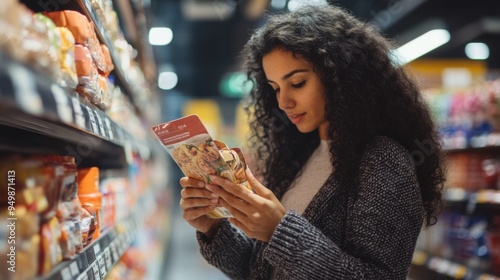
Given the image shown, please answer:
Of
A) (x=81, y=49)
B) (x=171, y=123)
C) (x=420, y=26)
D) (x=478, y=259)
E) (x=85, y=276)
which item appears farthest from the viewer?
(x=420, y=26)

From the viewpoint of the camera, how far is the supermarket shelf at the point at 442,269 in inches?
133

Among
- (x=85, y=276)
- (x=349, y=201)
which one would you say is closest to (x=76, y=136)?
(x=85, y=276)

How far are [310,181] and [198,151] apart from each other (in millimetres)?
461

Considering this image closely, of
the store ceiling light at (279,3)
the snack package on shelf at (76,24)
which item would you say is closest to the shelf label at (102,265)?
the snack package on shelf at (76,24)

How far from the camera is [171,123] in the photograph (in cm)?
132

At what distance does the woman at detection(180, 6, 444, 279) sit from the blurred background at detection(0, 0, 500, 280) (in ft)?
Answer: 0.47

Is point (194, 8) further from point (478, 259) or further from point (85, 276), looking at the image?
point (85, 276)

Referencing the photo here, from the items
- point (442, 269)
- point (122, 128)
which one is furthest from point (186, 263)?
point (122, 128)

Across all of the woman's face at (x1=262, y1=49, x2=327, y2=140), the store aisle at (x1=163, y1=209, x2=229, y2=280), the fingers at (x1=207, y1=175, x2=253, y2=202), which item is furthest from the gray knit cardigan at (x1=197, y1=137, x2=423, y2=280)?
the store aisle at (x1=163, y1=209, x2=229, y2=280)

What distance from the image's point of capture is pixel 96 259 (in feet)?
4.54

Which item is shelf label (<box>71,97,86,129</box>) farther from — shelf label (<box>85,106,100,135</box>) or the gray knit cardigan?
the gray knit cardigan

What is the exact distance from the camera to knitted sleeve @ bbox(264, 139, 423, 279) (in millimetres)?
1257

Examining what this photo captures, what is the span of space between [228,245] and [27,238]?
802 mm

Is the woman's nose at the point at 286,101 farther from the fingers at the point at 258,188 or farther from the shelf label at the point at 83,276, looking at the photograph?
the shelf label at the point at 83,276
